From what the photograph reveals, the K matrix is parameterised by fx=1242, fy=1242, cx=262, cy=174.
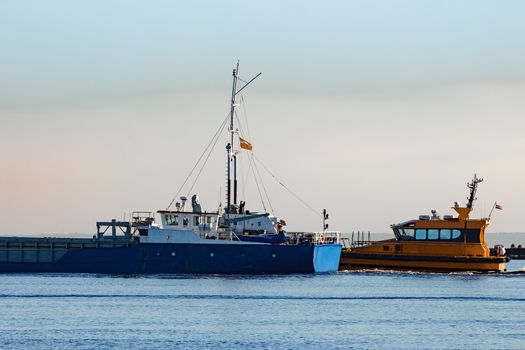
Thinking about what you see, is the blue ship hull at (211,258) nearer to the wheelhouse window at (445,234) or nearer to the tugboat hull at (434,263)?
the tugboat hull at (434,263)

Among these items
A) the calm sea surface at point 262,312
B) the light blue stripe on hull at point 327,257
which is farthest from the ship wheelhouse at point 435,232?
the light blue stripe on hull at point 327,257

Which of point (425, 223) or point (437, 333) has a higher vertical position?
point (425, 223)

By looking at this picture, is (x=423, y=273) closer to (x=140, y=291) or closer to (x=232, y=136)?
(x=232, y=136)

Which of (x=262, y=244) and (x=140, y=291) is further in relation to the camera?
(x=262, y=244)

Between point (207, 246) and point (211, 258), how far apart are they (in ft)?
3.09

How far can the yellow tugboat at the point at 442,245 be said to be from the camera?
316 ft

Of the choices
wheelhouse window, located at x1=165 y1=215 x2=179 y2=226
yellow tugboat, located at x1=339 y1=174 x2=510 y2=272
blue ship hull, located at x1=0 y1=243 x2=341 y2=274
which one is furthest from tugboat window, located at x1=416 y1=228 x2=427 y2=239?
wheelhouse window, located at x1=165 y1=215 x2=179 y2=226

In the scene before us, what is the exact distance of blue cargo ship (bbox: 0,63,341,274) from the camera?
9194cm

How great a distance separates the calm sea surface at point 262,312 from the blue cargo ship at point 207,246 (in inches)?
57.3

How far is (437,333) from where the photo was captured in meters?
61.7

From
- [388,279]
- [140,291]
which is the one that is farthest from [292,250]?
[140,291]

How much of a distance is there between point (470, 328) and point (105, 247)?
38925 mm

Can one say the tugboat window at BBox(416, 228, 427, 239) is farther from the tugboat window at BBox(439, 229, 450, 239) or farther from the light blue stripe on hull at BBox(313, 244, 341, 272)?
the light blue stripe on hull at BBox(313, 244, 341, 272)

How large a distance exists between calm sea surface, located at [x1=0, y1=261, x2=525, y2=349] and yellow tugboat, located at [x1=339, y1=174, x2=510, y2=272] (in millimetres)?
1416
